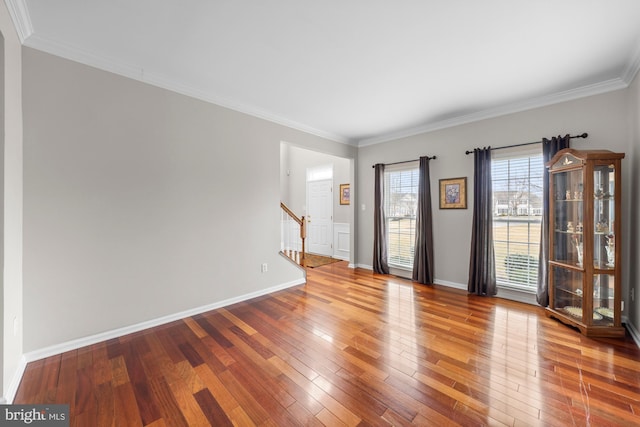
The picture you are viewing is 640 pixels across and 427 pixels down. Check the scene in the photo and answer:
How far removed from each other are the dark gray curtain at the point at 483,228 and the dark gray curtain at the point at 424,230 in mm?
693

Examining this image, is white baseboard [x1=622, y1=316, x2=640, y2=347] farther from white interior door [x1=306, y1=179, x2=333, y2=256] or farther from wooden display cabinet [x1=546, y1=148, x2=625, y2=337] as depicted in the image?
white interior door [x1=306, y1=179, x2=333, y2=256]

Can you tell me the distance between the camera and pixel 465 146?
4.01 m

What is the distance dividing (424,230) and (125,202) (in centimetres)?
416

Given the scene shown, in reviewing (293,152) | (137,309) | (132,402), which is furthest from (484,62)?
(293,152)

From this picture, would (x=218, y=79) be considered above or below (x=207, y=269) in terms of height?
above

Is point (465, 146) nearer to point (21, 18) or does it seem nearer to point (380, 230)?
point (380, 230)

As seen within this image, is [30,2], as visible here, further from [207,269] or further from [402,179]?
[402,179]

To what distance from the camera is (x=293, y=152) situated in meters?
7.64

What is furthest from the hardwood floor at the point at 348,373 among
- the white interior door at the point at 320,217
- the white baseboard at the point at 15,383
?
the white interior door at the point at 320,217

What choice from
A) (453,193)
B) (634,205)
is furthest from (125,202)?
(634,205)

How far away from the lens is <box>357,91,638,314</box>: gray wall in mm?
2906

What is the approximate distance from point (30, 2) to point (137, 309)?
2.67 metres

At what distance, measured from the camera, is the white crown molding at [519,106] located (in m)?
2.90

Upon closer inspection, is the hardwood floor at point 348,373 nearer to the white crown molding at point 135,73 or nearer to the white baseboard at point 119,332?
the white baseboard at point 119,332
